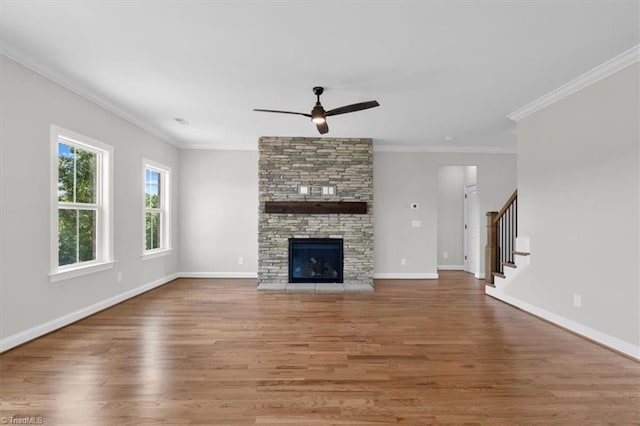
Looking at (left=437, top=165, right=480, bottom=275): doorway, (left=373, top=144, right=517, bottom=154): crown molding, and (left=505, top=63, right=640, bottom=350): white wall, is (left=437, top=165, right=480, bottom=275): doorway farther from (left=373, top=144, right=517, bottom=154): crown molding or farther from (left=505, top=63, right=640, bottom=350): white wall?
(left=505, top=63, right=640, bottom=350): white wall

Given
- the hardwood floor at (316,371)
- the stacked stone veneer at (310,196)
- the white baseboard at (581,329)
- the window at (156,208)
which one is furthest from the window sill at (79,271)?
the white baseboard at (581,329)

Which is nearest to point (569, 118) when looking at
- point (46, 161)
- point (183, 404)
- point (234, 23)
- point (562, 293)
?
point (562, 293)

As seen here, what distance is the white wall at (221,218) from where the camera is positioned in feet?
20.8

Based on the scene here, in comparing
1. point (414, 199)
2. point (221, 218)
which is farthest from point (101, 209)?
point (414, 199)

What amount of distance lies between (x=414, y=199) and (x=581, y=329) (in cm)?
354

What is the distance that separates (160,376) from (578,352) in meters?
3.64

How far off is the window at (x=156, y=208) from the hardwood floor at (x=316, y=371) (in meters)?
1.75

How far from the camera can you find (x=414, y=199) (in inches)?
252

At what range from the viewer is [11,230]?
2.80 meters

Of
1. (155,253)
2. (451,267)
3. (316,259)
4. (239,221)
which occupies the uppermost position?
(239,221)

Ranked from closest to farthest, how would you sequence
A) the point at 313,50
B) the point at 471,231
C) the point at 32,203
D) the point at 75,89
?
1. the point at 313,50
2. the point at 32,203
3. the point at 75,89
4. the point at 471,231

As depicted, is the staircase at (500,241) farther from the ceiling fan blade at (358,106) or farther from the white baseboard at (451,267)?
the ceiling fan blade at (358,106)

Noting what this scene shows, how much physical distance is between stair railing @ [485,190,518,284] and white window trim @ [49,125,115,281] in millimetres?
5728

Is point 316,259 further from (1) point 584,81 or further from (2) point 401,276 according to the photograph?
(1) point 584,81
